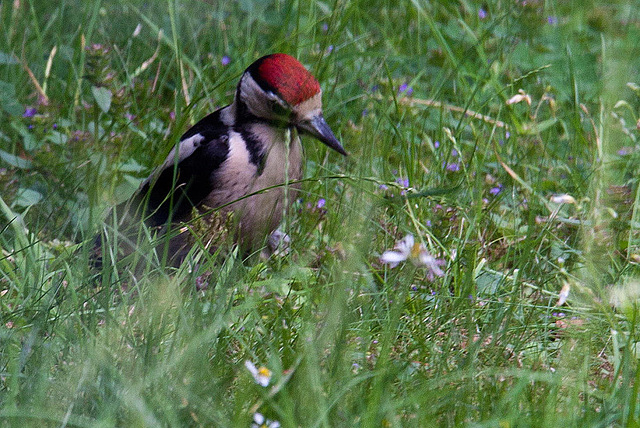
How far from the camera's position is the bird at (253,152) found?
129 inches

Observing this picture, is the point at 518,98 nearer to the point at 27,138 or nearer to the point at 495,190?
the point at 495,190

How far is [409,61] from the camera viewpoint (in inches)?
181

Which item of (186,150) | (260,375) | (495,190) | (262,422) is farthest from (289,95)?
(262,422)

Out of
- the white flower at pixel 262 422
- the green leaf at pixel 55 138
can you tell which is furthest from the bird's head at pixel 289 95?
the white flower at pixel 262 422

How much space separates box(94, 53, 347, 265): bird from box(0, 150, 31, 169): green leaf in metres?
0.43

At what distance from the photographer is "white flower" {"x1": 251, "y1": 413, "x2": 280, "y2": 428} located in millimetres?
1897

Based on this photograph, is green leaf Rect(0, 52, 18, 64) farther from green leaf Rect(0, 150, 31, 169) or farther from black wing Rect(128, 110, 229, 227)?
black wing Rect(128, 110, 229, 227)

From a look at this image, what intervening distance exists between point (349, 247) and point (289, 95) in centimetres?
80

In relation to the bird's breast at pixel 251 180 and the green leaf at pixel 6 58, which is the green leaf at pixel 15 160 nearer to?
the green leaf at pixel 6 58

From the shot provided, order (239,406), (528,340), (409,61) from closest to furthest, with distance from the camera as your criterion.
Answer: (239,406) < (528,340) < (409,61)

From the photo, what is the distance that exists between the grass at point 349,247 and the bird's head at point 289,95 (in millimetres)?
185

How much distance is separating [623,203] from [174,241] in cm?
153

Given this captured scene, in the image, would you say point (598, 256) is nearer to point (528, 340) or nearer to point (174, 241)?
point (528, 340)

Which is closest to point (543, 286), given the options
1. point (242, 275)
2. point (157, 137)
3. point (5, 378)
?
point (242, 275)
